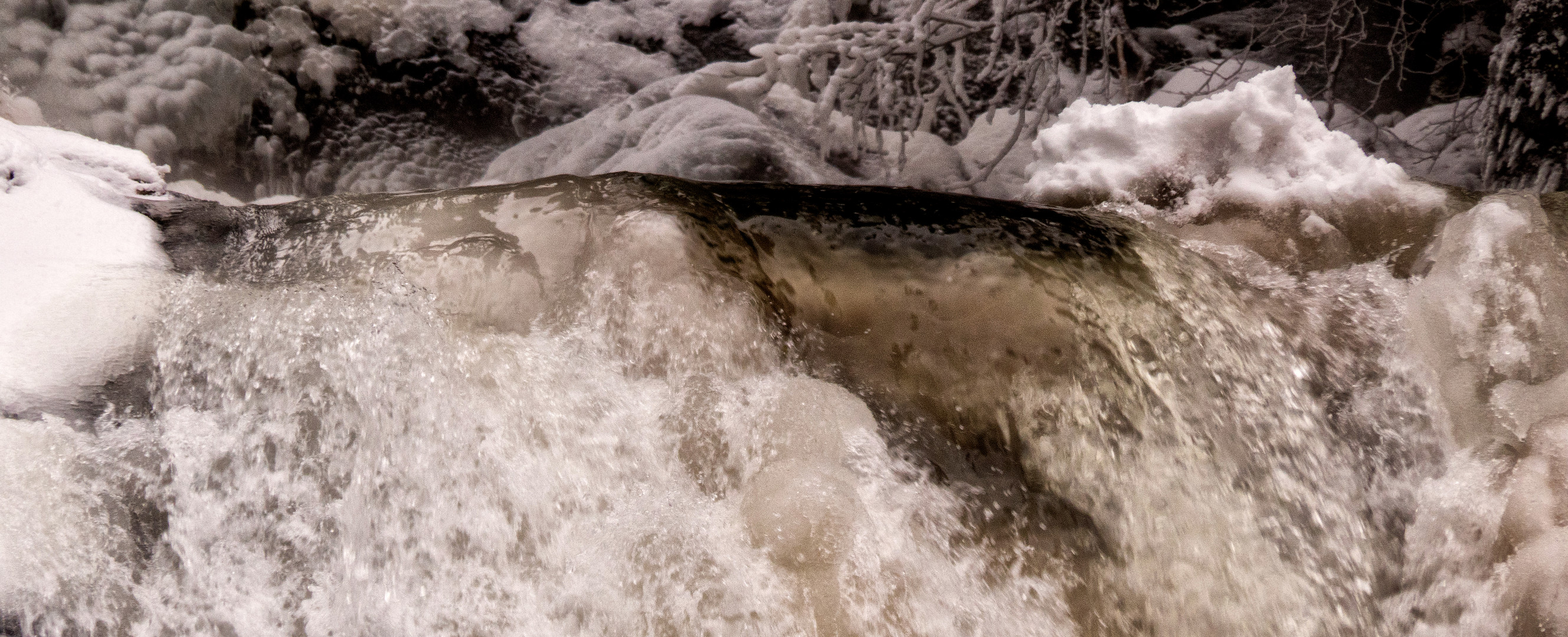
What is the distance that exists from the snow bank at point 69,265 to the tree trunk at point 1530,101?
304cm

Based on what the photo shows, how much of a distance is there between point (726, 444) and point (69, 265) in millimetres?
928

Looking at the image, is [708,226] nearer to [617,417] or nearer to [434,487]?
[617,417]

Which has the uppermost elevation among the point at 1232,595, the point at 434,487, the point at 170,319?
the point at 170,319

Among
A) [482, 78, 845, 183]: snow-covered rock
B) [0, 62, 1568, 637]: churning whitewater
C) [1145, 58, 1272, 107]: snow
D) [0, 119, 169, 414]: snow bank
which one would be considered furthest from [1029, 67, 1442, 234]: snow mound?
[0, 119, 169, 414]: snow bank

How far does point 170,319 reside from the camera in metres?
1.21

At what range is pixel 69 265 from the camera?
117 centimetres

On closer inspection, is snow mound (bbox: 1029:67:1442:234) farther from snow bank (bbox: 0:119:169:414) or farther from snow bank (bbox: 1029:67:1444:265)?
snow bank (bbox: 0:119:169:414)

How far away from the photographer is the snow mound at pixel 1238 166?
1711 mm

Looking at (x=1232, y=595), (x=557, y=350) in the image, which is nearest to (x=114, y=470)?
(x=557, y=350)

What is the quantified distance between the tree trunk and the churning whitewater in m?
0.95

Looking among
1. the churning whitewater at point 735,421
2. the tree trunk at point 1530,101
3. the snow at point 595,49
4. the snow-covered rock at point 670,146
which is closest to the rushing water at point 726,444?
the churning whitewater at point 735,421

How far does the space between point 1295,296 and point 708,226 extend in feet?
3.56

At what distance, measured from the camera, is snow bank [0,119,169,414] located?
1.09 metres

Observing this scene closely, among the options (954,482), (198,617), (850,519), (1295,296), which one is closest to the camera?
(198,617)
